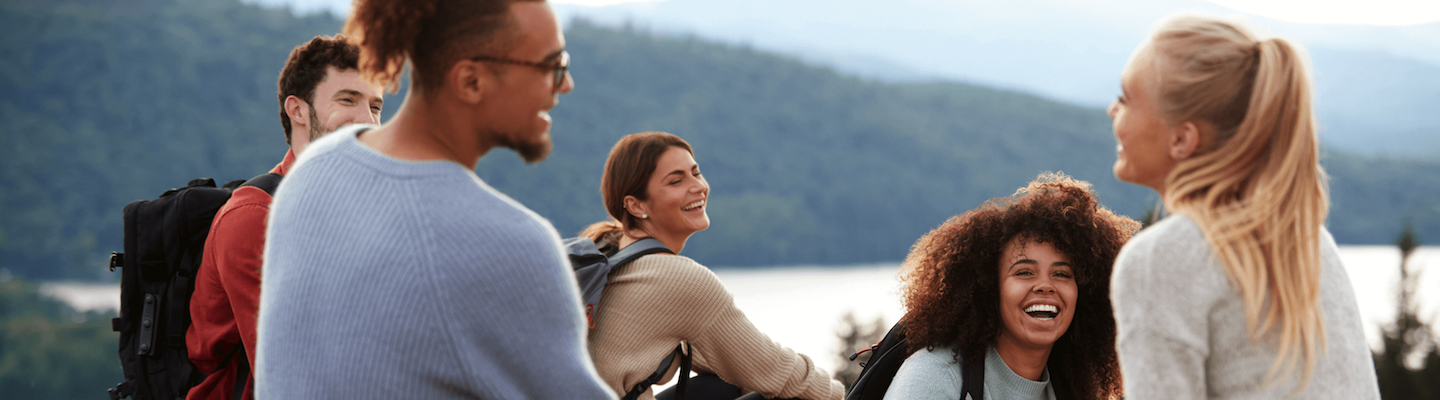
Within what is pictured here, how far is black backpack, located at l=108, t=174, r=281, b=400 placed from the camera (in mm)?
2473

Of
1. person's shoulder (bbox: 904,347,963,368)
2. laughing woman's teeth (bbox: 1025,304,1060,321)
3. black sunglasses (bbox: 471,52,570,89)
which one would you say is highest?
black sunglasses (bbox: 471,52,570,89)

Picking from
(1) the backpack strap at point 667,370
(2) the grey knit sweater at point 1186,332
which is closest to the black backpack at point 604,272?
(1) the backpack strap at point 667,370

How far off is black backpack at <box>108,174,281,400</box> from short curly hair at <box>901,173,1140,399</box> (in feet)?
6.12

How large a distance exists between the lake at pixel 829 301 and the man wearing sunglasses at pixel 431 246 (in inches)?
78.5

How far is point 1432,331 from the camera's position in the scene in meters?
7.58

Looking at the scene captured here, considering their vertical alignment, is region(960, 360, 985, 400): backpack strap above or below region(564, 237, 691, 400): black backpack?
below

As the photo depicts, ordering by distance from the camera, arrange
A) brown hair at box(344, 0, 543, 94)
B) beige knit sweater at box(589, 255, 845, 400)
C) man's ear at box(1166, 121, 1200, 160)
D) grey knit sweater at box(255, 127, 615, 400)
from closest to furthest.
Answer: grey knit sweater at box(255, 127, 615, 400), brown hair at box(344, 0, 543, 94), man's ear at box(1166, 121, 1200, 160), beige knit sweater at box(589, 255, 845, 400)

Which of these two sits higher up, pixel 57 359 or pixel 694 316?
pixel 694 316

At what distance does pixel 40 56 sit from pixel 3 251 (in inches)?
344

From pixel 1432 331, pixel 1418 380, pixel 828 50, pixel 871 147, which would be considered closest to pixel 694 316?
pixel 1418 380

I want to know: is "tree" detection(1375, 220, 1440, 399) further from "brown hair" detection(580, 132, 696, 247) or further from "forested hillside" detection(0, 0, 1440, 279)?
"forested hillside" detection(0, 0, 1440, 279)

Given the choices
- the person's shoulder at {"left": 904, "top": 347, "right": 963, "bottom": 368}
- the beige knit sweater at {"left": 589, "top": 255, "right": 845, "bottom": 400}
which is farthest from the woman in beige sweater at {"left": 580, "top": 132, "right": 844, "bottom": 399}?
the person's shoulder at {"left": 904, "top": 347, "right": 963, "bottom": 368}

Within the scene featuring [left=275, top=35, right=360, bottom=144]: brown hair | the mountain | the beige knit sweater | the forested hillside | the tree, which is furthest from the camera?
the mountain

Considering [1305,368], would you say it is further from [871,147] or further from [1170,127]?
[871,147]
